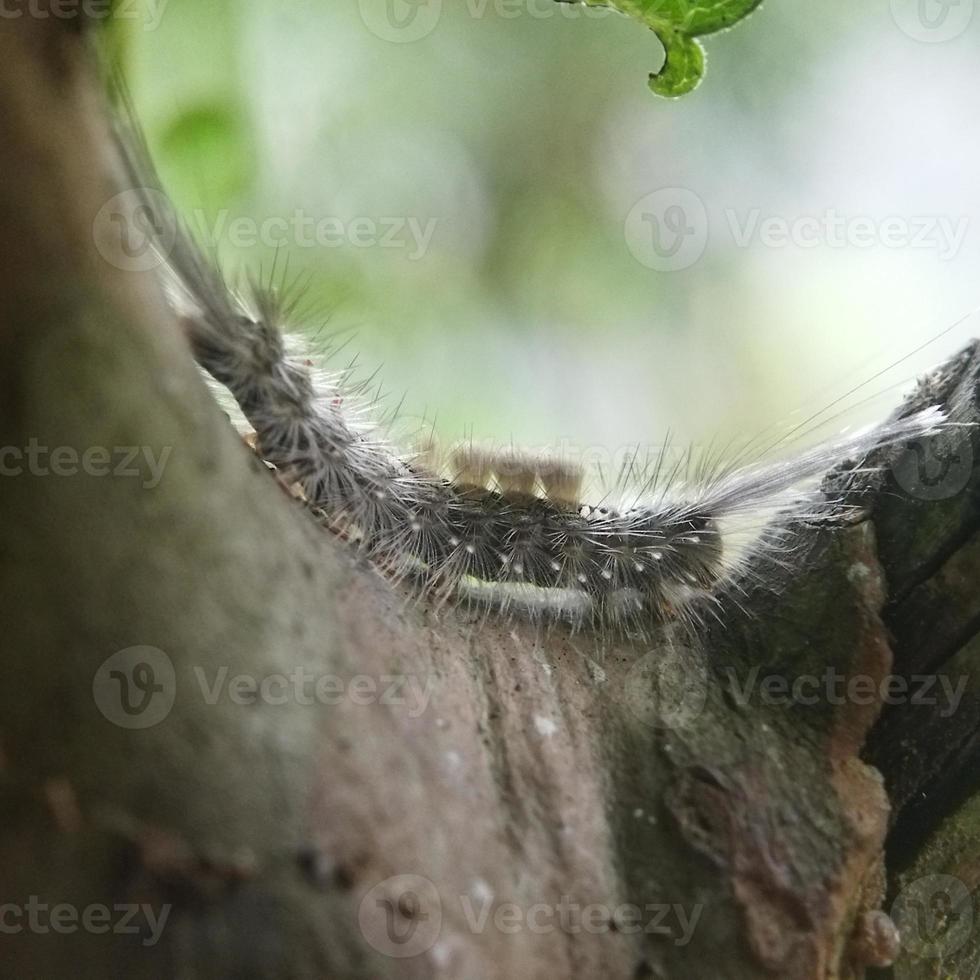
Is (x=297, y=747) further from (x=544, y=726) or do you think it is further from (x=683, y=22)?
(x=683, y=22)

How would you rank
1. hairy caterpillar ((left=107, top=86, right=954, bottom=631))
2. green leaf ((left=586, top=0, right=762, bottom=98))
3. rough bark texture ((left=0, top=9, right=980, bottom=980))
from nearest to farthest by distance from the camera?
rough bark texture ((left=0, top=9, right=980, bottom=980)) → green leaf ((left=586, top=0, right=762, bottom=98)) → hairy caterpillar ((left=107, top=86, right=954, bottom=631))

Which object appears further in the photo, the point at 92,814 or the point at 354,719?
the point at 354,719

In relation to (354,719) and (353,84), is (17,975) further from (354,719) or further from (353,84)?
(353,84)

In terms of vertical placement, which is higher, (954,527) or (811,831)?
(954,527)

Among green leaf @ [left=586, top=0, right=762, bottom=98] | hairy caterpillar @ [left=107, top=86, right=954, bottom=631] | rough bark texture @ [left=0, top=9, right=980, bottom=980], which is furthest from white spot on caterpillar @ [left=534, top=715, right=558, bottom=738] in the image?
green leaf @ [left=586, top=0, right=762, bottom=98]

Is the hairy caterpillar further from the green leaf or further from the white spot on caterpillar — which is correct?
the green leaf

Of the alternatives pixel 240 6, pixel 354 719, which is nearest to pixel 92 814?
pixel 354 719
